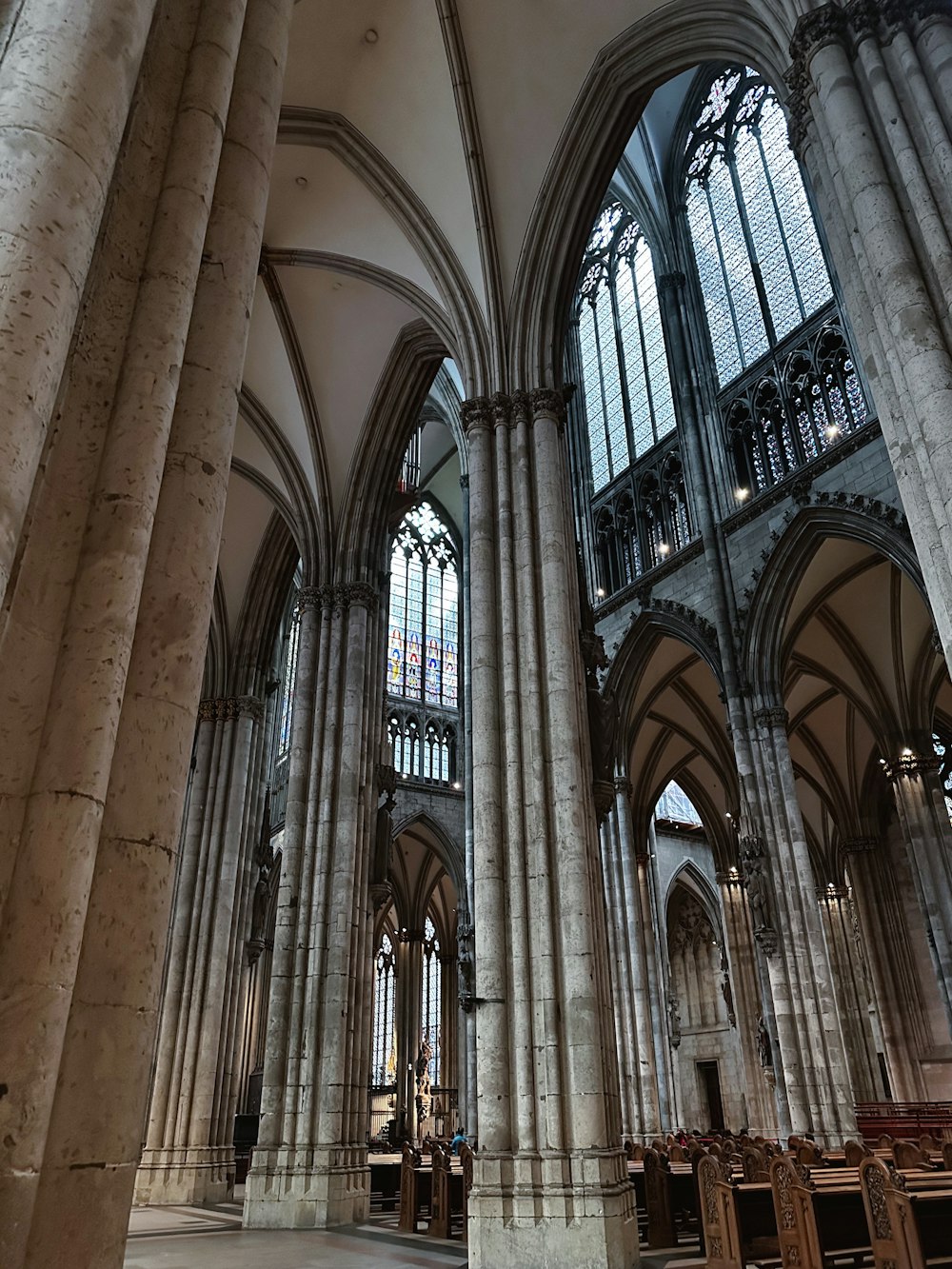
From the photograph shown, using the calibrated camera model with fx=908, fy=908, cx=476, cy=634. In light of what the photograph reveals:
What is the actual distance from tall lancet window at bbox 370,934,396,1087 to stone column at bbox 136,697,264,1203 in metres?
16.1

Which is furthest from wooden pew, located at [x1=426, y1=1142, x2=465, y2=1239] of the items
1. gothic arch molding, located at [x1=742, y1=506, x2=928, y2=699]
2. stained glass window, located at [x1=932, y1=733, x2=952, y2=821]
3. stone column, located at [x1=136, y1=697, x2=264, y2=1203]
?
stained glass window, located at [x1=932, y1=733, x2=952, y2=821]

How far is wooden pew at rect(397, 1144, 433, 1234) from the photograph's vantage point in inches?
408

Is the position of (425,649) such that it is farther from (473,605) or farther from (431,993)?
(473,605)

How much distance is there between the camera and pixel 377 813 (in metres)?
13.5

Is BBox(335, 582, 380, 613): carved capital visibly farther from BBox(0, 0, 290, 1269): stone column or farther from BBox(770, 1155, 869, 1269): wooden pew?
BBox(0, 0, 290, 1269): stone column

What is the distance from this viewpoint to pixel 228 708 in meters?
17.5

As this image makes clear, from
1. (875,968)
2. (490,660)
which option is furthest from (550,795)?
(875,968)

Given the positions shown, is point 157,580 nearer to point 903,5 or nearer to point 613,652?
point 903,5

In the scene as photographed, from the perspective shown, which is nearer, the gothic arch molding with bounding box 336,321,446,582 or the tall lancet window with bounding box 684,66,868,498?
the gothic arch molding with bounding box 336,321,446,582

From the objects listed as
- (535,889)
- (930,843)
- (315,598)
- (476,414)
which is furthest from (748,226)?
(535,889)

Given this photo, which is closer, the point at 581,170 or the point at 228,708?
the point at 581,170

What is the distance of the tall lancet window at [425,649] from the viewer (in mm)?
28547

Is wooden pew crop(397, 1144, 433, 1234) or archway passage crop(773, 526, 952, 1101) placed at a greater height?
archway passage crop(773, 526, 952, 1101)

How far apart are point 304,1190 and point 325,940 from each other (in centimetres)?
281
